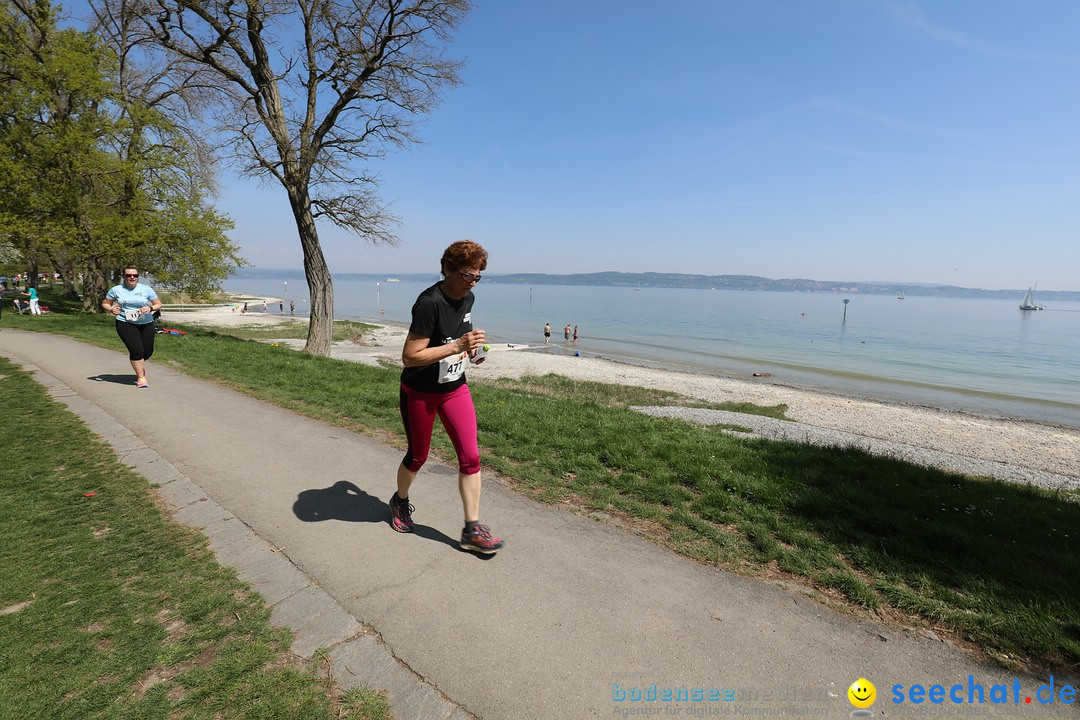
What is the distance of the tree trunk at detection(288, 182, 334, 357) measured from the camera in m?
14.6

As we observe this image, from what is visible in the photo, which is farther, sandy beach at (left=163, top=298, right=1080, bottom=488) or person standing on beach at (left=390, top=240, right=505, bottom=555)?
sandy beach at (left=163, top=298, right=1080, bottom=488)

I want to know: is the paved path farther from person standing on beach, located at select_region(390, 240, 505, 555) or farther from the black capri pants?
the black capri pants

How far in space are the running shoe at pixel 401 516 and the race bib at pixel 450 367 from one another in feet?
3.90

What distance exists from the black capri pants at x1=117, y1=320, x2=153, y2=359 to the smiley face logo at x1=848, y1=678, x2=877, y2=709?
982 cm

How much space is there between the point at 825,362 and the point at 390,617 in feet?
112

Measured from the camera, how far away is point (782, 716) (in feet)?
7.27

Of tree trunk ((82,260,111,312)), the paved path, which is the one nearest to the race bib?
the paved path

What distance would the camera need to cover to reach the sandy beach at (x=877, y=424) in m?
10.1

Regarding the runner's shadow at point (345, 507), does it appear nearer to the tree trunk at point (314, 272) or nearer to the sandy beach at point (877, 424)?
the sandy beach at point (877, 424)

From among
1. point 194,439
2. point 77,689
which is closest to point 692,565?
point 77,689

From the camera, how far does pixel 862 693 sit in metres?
2.34

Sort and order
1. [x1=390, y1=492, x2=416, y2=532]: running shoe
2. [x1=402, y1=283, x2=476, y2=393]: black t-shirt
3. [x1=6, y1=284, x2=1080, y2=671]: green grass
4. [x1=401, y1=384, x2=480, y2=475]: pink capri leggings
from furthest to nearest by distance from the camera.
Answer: [x1=390, y1=492, x2=416, y2=532]: running shoe
[x1=401, y1=384, x2=480, y2=475]: pink capri leggings
[x1=402, y1=283, x2=476, y2=393]: black t-shirt
[x1=6, y1=284, x2=1080, y2=671]: green grass

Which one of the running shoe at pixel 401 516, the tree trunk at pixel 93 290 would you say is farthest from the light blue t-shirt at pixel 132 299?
the tree trunk at pixel 93 290

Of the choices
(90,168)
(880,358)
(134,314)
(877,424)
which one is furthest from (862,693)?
(880,358)
